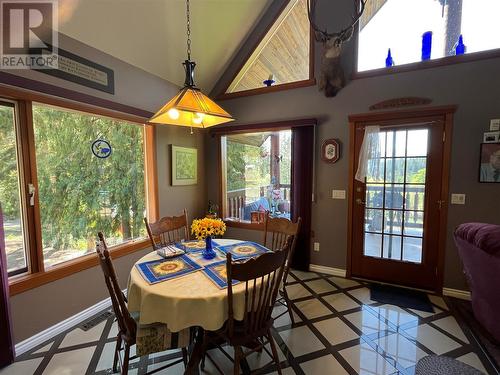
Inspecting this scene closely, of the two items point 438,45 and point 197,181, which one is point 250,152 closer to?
point 197,181

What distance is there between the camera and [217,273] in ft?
5.41

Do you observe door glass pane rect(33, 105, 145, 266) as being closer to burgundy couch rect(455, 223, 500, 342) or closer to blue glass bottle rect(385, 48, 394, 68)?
blue glass bottle rect(385, 48, 394, 68)

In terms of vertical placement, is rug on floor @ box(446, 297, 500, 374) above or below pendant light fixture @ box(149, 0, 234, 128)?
below

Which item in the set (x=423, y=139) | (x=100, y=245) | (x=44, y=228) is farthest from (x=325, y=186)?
(x=44, y=228)

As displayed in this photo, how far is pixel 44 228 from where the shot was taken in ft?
7.13

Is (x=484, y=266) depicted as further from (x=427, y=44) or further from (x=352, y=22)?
(x=427, y=44)

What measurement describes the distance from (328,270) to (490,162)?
7.01 feet

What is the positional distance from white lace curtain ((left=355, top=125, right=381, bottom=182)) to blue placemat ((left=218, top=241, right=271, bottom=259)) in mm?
1700

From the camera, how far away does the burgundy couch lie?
1.73 m

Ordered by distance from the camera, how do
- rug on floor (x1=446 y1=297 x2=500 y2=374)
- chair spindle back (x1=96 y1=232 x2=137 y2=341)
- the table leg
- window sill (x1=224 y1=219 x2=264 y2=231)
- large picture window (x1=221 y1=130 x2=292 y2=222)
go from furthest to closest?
large picture window (x1=221 y1=130 x2=292 y2=222) < window sill (x1=224 y1=219 x2=264 y2=231) < rug on floor (x1=446 y1=297 x2=500 y2=374) < the table leg < chair spindle back (x1=96 y1=232 x2=137 y2=341)

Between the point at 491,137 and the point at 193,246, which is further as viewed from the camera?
the point at 491,137

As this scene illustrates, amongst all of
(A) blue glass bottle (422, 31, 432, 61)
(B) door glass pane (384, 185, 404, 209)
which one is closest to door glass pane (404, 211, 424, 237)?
(B) door glass pane (384, 185, 404, 209)

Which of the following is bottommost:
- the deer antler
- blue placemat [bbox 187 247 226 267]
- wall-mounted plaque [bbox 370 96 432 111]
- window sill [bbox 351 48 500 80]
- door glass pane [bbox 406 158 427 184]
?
blue placemat [bbox 187 247 226 267]

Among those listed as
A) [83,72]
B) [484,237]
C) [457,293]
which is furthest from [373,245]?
[83,72]
